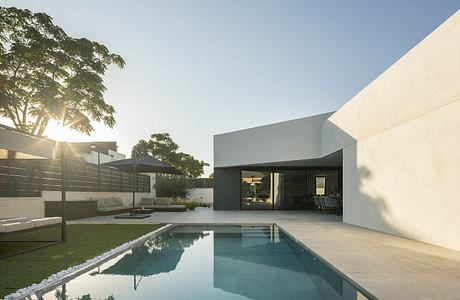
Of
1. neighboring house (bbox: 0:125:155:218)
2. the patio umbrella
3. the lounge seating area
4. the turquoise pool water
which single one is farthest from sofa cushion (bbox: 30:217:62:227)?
the patio umbrella

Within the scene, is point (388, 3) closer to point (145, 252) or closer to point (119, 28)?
point (119, 28)

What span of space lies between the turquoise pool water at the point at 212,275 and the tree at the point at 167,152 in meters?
30.0

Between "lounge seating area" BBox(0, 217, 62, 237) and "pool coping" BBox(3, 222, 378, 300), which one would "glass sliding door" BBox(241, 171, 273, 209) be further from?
"lounge seating area" BBox(0, 217, 62, 237)

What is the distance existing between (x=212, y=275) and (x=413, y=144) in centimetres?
549

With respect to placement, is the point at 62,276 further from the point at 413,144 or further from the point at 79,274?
the point at 413,144

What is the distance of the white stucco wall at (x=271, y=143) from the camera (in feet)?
53.2

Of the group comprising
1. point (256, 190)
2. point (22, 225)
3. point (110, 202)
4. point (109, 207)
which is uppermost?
point (22, 225)

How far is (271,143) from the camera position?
1781cm

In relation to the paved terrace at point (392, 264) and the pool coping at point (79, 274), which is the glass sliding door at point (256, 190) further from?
the pool coping at point (79, 274)

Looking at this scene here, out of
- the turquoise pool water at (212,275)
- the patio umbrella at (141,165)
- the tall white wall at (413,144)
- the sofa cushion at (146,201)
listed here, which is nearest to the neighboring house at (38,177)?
the sofa cushion at (146,201)

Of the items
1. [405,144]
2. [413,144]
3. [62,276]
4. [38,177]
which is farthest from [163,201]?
[62,276]

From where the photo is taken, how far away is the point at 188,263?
6.36 meters

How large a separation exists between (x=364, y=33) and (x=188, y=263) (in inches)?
410

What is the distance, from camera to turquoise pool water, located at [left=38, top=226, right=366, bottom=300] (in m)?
4.35
